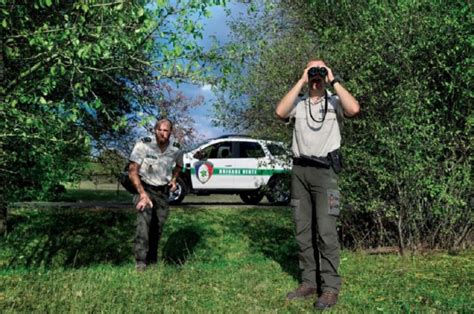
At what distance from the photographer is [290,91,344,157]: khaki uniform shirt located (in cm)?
453

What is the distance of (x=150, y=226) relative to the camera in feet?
21.1

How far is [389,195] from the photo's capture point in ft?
24.0

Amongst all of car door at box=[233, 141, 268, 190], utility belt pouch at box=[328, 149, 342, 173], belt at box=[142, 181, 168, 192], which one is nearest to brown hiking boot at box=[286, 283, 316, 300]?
utility belt pouch at box=[328, 149, 342, 173]

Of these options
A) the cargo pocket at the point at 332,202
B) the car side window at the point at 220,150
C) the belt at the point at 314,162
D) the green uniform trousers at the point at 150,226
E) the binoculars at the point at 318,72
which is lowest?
the green uniform trousers at the point at 150,226

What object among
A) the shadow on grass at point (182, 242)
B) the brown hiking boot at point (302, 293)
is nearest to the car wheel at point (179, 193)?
the shadow on grass at point (182, 242)

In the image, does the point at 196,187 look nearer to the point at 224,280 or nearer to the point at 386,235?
the point at 386,235

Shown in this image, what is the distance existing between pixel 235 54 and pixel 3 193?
4066 millimetres

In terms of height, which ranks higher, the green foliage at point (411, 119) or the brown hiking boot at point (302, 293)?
the green foliage at point (411, 119)

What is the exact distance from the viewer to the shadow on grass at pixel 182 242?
421 inches

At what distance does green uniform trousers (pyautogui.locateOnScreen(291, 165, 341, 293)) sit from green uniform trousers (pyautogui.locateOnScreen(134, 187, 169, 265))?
7.12 ft

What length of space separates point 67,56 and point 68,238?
319 inches

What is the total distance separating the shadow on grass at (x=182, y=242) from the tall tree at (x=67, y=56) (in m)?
4.99

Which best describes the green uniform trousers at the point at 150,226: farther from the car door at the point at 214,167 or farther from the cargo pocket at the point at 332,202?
the car door at the point at 214,167

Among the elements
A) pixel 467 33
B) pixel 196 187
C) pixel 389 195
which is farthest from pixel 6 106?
pixel 196 187
